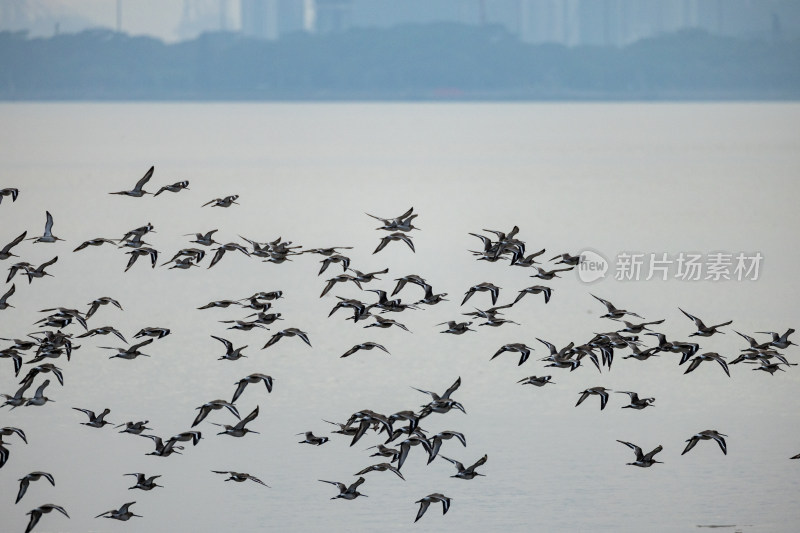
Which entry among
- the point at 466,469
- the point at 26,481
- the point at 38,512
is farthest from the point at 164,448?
the point at 466,469

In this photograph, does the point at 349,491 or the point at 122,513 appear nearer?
the point at 122,513

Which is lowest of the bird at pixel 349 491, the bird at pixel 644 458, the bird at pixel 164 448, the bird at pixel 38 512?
the bird at pixel 38 512

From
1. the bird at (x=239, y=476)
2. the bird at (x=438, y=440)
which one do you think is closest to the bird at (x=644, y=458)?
the bird at (x=438, y=440)

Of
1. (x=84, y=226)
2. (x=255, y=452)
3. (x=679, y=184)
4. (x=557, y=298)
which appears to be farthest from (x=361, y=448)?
(x=679, y=184)

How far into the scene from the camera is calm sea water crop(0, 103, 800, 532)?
17922 millimetres

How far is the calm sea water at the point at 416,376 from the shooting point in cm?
1792

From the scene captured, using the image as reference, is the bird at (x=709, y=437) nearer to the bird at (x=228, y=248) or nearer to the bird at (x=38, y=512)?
the bird at (x=228, y=248)

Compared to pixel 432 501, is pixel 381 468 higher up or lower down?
higher up

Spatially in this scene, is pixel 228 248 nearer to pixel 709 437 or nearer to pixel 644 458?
pixel 644 458

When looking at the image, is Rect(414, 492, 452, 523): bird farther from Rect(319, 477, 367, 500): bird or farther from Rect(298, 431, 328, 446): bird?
Rect(298, 431, 328, 446): bird

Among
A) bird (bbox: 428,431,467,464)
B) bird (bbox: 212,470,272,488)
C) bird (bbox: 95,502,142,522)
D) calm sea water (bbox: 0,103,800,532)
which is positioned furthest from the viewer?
calm sea water (bbox: 0,103,800,532)

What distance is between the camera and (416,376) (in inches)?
926

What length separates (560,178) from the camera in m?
67.8

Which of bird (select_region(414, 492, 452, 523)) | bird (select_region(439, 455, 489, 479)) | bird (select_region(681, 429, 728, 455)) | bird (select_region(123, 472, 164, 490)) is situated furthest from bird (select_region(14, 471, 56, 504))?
bird (select_region(681, 429, 728, 455))
